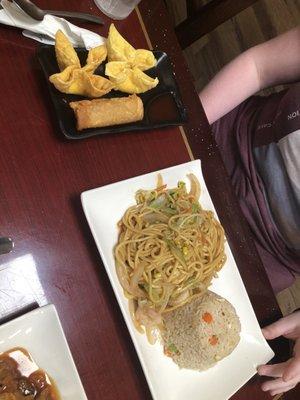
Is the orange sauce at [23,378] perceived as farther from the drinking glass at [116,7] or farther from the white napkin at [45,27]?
the drinking glass at [116,7]

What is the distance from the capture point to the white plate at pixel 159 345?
1062 mm

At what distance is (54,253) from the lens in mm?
1023

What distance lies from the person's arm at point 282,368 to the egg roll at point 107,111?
29.1 inches

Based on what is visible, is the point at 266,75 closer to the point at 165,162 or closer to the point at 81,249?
the point at 165,162

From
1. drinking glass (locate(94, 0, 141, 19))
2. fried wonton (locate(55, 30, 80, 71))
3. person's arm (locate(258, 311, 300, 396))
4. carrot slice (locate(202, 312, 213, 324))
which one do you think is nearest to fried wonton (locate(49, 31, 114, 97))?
fried wonton (locate(55, 30, 80, 71))

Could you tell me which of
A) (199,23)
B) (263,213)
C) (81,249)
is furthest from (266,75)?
(81,249)

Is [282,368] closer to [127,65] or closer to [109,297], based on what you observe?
[109,297]

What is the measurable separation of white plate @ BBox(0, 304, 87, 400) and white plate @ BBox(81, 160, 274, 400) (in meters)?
0.18

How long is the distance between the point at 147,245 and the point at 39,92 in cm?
48

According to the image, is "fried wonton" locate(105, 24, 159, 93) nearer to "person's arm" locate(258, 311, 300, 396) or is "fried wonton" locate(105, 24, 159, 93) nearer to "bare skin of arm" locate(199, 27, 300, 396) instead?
"bare skin of arm" locate(199, 27, 300, 396)

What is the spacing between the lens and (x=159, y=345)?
1.14 m

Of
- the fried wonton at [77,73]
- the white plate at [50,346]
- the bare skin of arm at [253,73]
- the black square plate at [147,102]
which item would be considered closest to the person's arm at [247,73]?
the bare skin of arm at [253,73]

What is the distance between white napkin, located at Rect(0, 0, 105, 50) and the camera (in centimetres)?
103

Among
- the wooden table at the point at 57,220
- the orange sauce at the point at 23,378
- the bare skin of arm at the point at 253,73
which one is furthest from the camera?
the bare skin of arm at the point at 253,73
